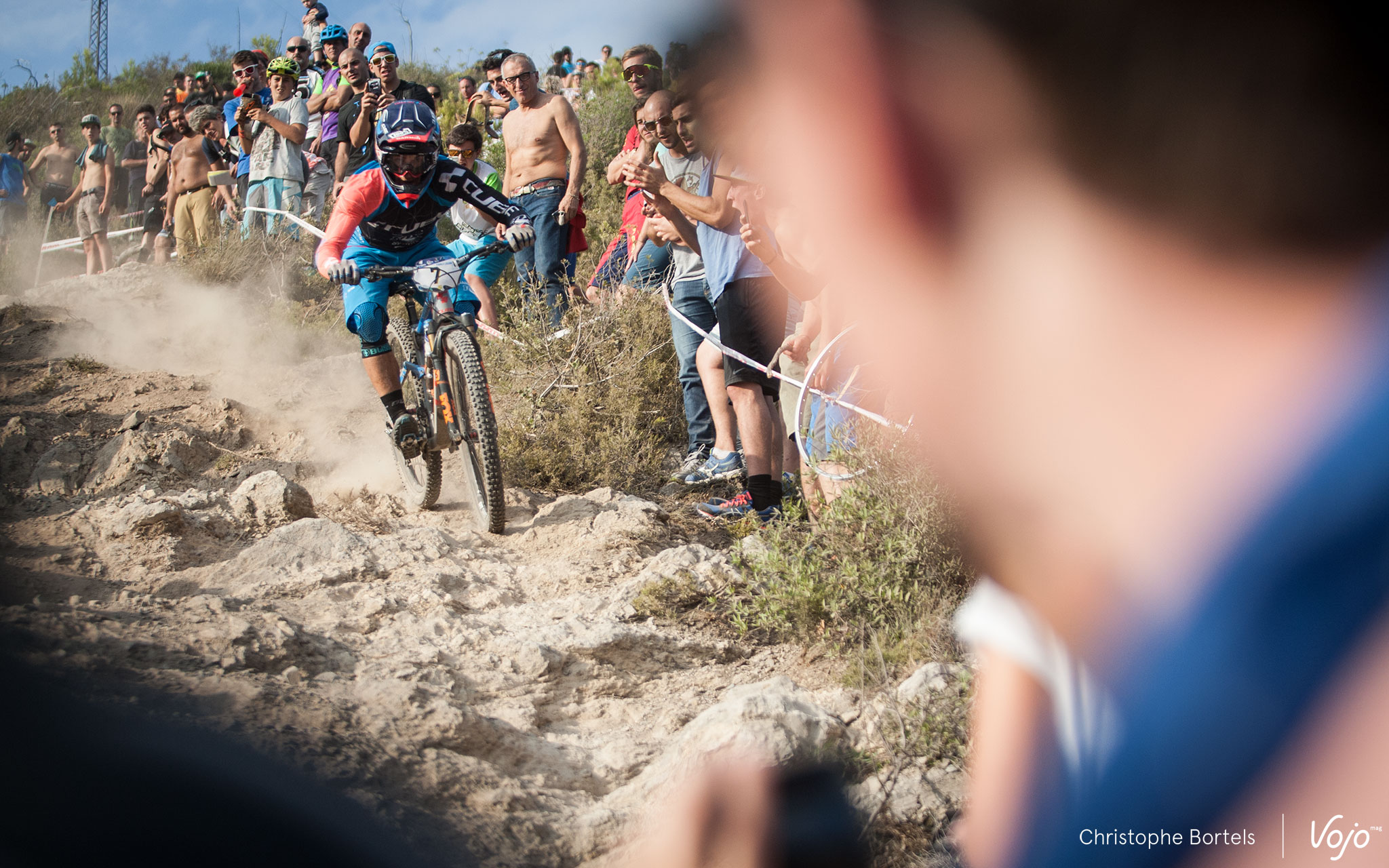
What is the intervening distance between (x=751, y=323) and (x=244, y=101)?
8249mm

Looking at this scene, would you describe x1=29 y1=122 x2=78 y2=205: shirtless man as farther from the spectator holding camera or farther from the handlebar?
the handlebar

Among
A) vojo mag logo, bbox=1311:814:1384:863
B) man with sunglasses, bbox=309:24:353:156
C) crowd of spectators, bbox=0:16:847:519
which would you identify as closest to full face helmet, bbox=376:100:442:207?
crowd of spectators, bbox=0:16:847:519

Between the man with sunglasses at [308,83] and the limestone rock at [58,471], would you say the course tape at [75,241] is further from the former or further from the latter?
the limestone rock at [58,471]

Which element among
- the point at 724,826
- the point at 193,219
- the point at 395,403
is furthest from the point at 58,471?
the point at 193,219

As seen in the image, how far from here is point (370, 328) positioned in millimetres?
5016

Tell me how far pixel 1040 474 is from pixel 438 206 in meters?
4.96

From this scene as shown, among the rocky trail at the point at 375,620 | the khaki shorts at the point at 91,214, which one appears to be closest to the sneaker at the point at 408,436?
the rocky trail at the point at 375,620

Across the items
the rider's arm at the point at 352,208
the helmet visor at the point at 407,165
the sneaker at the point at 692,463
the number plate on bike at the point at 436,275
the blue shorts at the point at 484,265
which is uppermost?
the blue shorts at the point at 484,265

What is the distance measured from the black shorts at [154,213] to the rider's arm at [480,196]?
9504mm

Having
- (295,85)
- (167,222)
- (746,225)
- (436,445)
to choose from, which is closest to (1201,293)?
(746,225)

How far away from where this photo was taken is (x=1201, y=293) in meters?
0.54

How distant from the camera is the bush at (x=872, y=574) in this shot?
279 centimetres

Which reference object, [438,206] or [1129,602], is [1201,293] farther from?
[438,206]

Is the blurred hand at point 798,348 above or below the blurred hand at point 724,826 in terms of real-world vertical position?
above
